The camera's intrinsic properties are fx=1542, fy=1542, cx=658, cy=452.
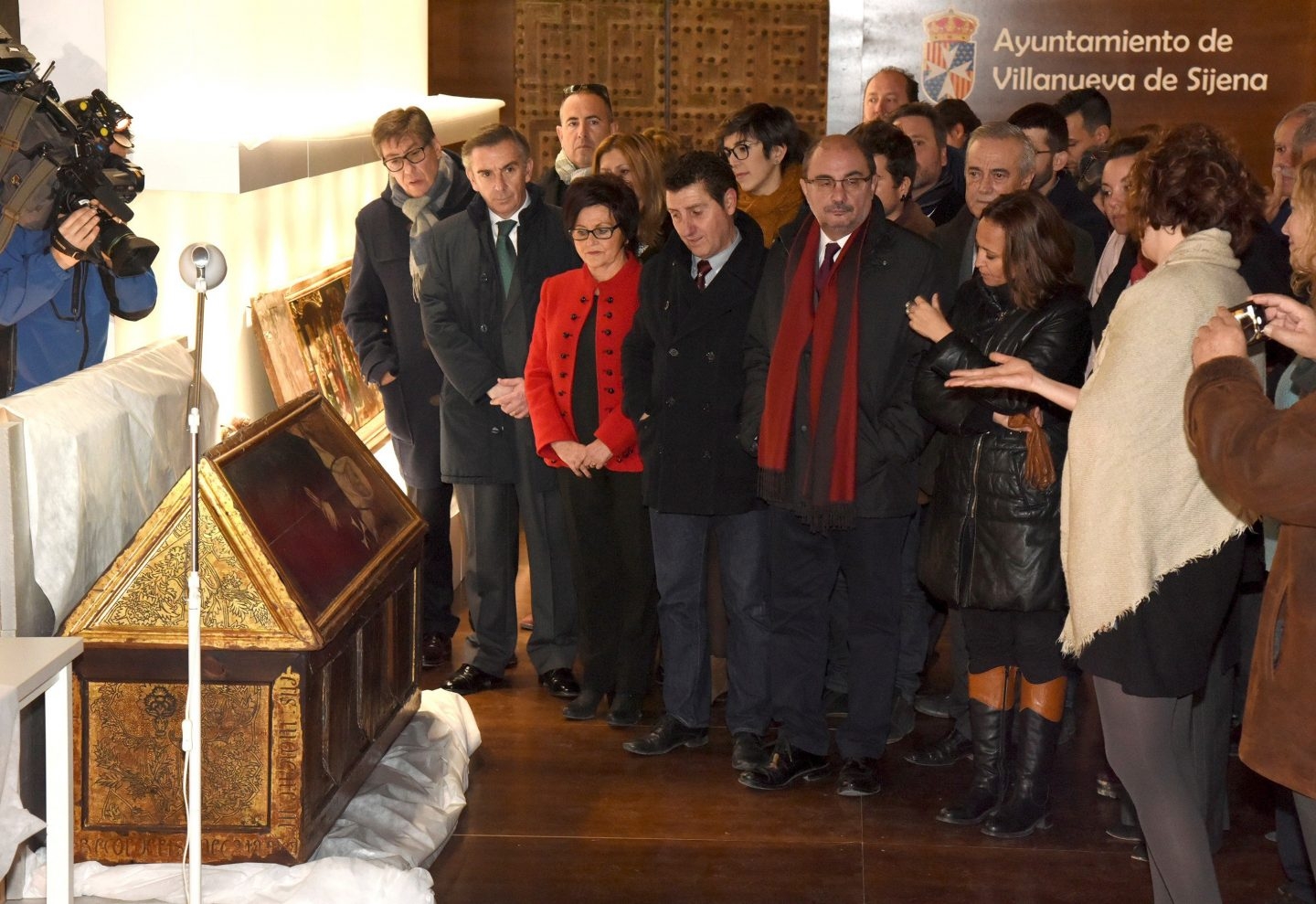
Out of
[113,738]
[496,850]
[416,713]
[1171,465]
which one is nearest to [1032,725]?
[1171,465]

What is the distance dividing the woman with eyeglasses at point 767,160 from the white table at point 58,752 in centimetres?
331

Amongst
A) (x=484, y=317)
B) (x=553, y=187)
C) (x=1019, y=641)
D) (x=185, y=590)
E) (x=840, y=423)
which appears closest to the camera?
(x=185, y=590)

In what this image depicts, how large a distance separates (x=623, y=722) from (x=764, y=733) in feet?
1.71

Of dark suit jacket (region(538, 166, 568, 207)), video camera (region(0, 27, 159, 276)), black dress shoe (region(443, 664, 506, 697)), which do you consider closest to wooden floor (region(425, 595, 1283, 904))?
black dress shoe (region(443, 664, 506, 697))

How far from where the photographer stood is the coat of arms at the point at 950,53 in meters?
10.0

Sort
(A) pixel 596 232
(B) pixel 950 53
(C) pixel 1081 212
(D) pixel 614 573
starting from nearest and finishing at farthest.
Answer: (A) pixel 596 232
(D) pixel 614 573
(C) pixel 1081 212
(B) pixel 950 53

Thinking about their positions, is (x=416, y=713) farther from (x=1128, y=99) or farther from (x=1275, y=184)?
(x=1128, y=99)

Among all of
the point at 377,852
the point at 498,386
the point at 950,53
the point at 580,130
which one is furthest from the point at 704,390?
the point at 950,53

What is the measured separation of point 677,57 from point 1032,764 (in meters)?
7.04

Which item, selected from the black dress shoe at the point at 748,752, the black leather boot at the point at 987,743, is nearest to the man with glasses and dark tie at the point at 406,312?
the black dress shoe at the point at 748,752

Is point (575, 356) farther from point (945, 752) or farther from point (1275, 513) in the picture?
point (1275, 513)

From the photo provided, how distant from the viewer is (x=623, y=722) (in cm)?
535

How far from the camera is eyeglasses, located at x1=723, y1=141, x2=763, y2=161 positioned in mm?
5777

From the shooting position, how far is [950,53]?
33.0 ft
